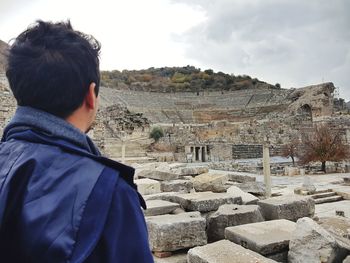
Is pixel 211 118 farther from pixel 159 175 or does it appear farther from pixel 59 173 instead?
pixel 59 173

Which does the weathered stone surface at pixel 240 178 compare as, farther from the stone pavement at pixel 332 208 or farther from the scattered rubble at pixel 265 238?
the scattered rubble at pixel 265 238

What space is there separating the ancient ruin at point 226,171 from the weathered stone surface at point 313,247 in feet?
0.03

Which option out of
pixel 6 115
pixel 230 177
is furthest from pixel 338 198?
pixel 6 115

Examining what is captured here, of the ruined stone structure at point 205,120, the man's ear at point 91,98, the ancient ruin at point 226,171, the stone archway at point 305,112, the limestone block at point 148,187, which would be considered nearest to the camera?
the man's ear at point 91,98

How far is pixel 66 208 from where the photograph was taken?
99 cm

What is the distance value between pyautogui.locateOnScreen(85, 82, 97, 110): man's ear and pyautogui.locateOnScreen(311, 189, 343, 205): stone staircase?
8915 mm

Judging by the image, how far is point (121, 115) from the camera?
4162cm

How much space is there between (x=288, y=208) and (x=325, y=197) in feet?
16.9

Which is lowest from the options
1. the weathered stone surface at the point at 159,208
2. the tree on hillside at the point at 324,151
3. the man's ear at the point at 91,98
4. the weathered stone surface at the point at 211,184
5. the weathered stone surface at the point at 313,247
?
the weathered stone surface at the point at 313,247

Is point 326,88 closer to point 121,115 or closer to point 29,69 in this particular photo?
point 121,115

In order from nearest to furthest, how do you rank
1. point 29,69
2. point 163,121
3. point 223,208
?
point 29,69 < point 223,208 < point 163,121

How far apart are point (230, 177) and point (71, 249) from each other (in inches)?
417

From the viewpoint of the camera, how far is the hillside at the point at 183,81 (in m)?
76.9

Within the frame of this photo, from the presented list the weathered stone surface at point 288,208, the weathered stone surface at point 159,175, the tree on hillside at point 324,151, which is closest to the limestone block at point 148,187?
the weathered stone surface at point 159,175
